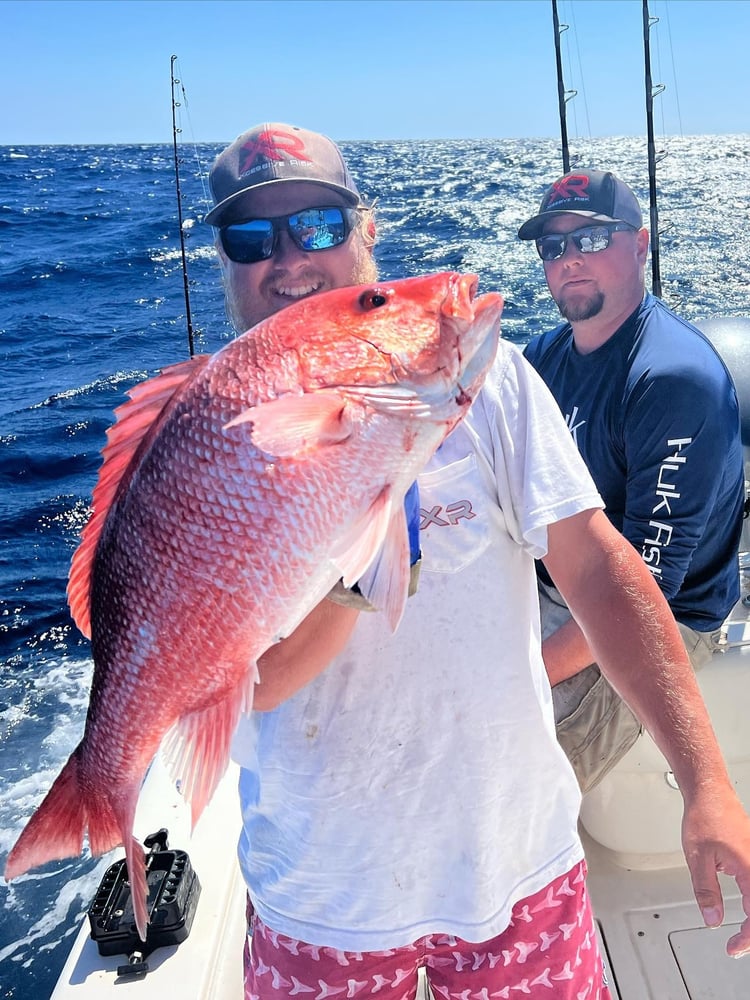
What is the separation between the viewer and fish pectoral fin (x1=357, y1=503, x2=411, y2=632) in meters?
1.05

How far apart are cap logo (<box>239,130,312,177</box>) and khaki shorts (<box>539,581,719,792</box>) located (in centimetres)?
180

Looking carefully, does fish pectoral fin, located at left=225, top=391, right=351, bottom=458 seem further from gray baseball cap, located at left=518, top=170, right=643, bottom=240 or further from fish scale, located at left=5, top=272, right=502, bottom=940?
gray baseball cap, located at left=518, top=170, right=643, bottom=240

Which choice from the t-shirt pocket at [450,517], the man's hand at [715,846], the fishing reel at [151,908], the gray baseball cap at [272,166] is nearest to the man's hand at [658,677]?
the man's hand at [715,846]

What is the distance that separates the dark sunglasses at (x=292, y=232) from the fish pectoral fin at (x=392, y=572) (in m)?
0.69

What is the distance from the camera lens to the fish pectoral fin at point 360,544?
990 mm

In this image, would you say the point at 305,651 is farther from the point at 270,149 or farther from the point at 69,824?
the point at 270,149

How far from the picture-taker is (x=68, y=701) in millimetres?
5375

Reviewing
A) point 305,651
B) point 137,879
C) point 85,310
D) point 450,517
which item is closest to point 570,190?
point 450,517

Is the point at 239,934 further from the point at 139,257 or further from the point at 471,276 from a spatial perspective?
the point at 139,257

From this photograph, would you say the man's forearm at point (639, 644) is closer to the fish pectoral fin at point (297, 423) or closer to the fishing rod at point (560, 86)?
the fish pectoral fin at point (297, 423)

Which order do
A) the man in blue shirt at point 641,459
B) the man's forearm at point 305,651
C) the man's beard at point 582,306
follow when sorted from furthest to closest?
the man's beard at point 582,306, the man in blue shirt at point 641,459, the man's forearm at point 305,651

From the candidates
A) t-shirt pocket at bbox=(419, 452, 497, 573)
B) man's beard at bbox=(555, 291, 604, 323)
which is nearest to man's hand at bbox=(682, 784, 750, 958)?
t-shirt pocket at bbox=(419, 452, 497, 573)

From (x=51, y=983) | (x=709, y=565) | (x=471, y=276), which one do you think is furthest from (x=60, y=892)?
(x=471, y=276)

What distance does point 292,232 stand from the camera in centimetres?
149
